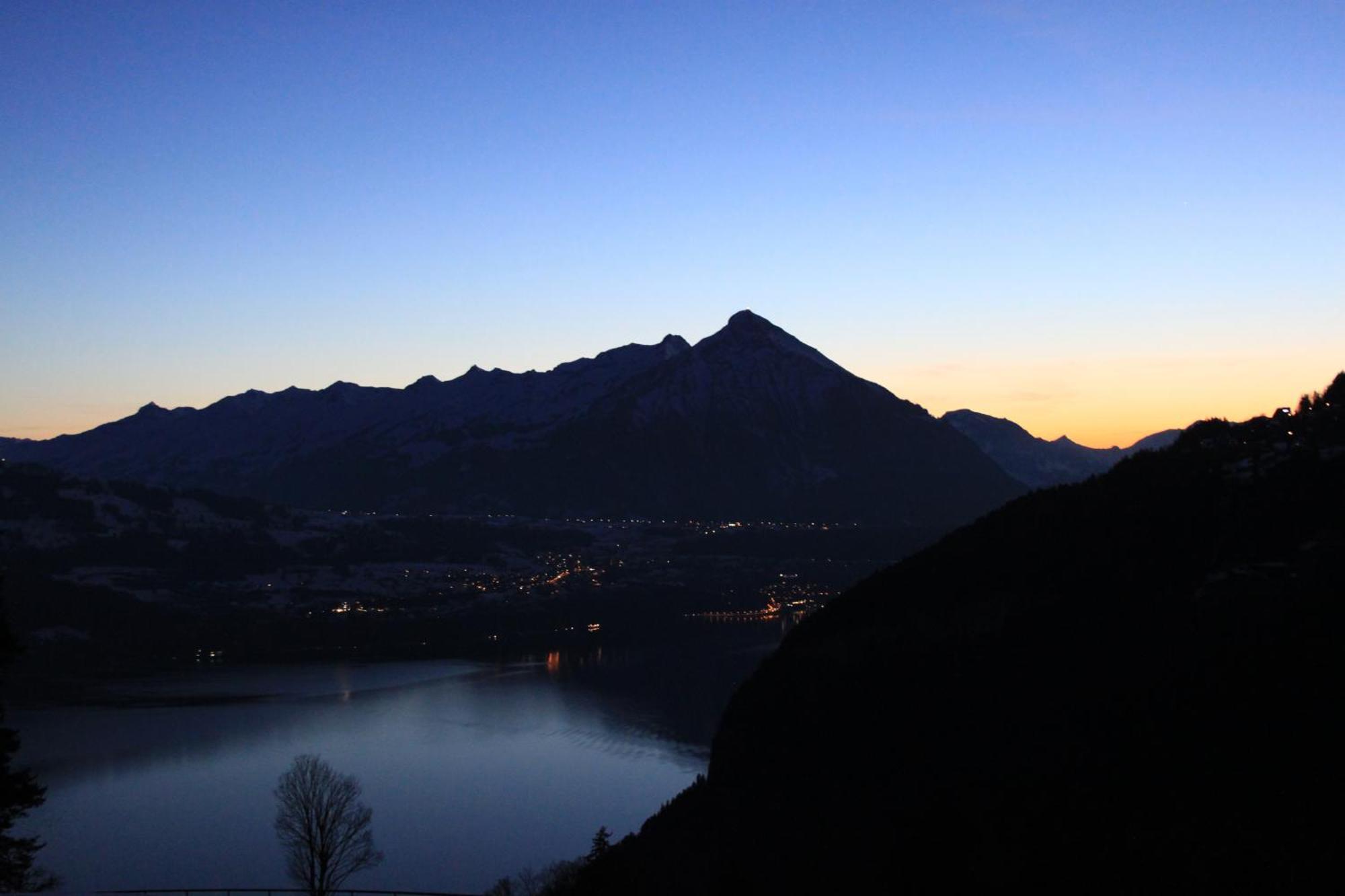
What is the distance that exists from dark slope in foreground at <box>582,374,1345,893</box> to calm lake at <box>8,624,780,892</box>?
69.7 ft

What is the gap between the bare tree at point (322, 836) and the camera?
5353cm

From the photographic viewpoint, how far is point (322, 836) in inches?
2094

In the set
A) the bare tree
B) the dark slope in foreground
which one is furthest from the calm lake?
the dark slope in foreground

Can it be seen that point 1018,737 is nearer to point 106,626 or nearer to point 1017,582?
point 1017,582

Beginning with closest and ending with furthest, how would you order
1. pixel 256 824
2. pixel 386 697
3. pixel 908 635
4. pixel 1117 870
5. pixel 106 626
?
pixel 1117 870 → pixel 908 635 → pixel 256 824 → pixel 386 697 → pixel 106 626

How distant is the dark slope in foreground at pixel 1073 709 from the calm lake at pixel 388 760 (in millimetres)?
21240

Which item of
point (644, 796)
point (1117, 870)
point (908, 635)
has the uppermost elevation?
point (908, 635)

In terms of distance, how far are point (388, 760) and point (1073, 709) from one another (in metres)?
68.7

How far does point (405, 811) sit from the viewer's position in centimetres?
8212

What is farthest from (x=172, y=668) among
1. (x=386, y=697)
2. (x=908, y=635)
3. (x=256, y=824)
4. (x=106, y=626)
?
(x=908, y=635)

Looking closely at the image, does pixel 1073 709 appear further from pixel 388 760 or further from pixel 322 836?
pixel 388 760

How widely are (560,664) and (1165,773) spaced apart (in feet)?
435

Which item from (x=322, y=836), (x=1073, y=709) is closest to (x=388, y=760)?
(x=322, y=836)

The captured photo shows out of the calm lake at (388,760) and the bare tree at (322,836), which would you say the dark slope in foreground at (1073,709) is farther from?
the calm lake at (388,760)
